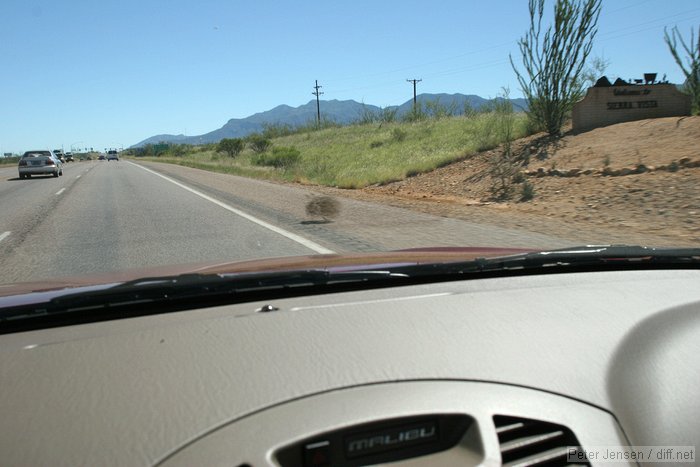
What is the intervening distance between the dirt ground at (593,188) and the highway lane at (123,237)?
4472 millimetres

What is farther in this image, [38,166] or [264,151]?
[264,151]

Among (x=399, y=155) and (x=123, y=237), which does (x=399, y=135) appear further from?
(x=123, y=237)

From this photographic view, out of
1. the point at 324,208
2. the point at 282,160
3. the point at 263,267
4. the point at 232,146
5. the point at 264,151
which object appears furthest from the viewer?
the point at 232,146

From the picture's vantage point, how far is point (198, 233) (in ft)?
37.6

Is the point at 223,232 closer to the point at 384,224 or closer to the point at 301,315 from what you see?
the point at 384,224

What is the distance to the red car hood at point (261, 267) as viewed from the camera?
3141mm

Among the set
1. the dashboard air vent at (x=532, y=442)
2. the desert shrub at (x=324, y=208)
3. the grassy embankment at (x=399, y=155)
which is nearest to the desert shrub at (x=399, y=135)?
the grassy embankment at (x=399, y=155)

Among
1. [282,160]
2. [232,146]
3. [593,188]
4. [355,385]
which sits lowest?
[593,188]

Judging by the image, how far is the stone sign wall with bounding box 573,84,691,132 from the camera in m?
21.5

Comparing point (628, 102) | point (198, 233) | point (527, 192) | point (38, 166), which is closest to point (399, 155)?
point (628, 102)

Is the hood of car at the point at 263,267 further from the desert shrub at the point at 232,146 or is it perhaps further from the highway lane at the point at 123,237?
the desert shrub at the point at 232,146

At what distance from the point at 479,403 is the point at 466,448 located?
0.53 ft

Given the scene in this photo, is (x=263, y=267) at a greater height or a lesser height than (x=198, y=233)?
greater

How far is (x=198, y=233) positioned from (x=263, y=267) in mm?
8259
